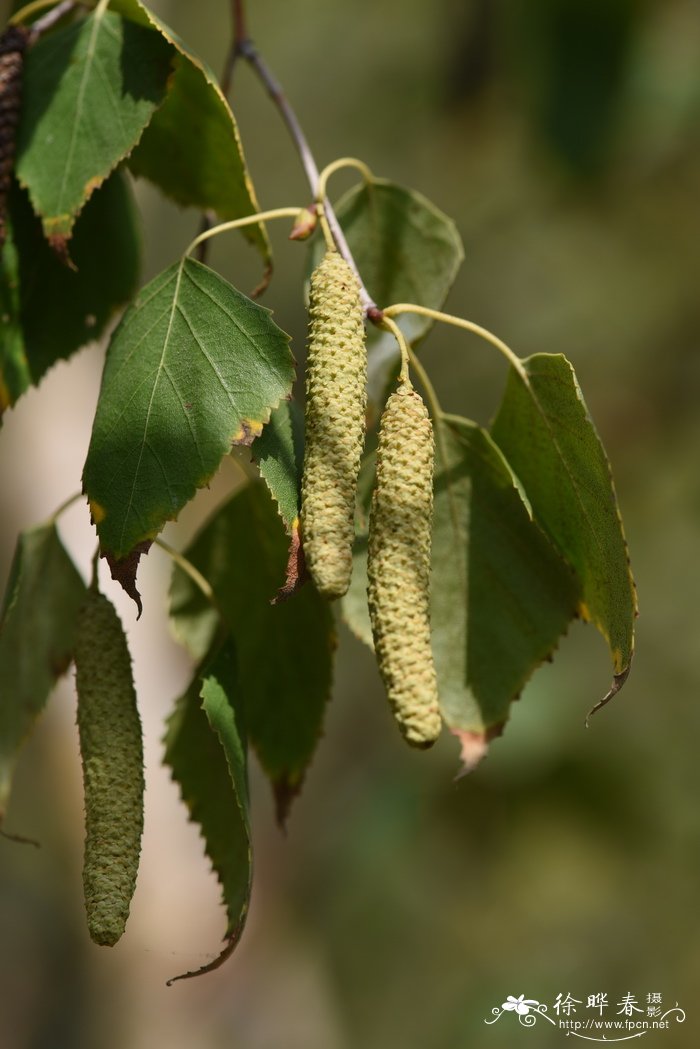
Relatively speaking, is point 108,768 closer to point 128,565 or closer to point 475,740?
point 128,565

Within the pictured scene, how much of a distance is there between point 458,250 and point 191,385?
401mm

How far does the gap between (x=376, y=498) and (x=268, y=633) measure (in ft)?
1.01

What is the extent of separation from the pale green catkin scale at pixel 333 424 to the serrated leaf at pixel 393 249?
279 millimetres

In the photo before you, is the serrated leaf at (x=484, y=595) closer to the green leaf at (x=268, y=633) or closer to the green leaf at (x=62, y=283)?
the green leaf at (x=268, y=633)

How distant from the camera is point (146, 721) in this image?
2.71 metres

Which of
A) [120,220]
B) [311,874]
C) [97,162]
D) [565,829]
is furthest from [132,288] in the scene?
[311,874]

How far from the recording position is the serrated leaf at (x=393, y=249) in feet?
3.55

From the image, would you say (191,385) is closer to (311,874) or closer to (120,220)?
(120,220)

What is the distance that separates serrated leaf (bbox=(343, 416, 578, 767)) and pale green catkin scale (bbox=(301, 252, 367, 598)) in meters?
0.18

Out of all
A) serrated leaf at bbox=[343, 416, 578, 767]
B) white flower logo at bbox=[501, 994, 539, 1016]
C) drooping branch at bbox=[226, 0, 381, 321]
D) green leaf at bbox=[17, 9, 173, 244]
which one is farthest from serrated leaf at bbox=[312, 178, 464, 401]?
white flower logo at bbox=[501, 994, 539, 1016]

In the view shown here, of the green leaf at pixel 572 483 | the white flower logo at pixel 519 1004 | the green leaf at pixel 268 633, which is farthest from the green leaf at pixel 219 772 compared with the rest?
the white flower logo at pixel 519 1004

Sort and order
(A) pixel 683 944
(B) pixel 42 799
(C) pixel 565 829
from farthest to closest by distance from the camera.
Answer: (C) pixel 565 829, (A) pixel 683 944, (B) pixel 42 799

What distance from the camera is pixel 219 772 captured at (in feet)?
3.14

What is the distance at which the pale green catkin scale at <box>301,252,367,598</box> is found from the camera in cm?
70
